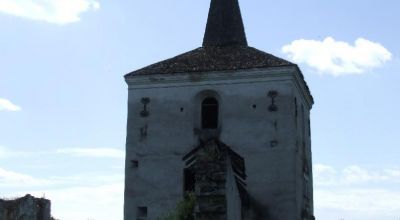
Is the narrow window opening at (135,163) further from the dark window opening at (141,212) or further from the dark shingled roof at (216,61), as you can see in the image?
the dark shingled roof at (216,61)

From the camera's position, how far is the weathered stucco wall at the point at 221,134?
19.5 meters

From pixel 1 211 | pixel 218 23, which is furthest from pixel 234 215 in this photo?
pixel 218 23

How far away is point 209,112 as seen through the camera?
68.3ft

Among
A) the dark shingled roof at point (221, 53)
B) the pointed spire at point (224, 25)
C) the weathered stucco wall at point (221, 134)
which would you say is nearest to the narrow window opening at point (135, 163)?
the weathered stucco wall at point (221, 134)

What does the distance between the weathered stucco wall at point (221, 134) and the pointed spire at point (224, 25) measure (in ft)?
9.44

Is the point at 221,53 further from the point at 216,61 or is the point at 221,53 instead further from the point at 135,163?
the point at 135,163

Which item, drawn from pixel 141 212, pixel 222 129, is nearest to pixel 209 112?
pixel 222 129

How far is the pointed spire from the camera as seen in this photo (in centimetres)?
2312

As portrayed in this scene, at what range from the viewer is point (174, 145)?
67.2 feet

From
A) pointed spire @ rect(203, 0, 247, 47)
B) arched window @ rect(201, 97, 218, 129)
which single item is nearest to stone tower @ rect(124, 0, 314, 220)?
arched window @ rect(201, 97, 218, 129)

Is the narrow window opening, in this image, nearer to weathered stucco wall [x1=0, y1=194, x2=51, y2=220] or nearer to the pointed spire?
weathered stucco wall [x1=0, y1=194, x2=51, y2=220]

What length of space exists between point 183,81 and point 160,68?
100cm

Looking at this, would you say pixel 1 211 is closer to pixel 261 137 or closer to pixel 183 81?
pixel 183 81

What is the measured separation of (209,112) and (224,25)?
421 cm
